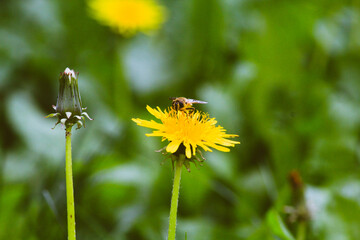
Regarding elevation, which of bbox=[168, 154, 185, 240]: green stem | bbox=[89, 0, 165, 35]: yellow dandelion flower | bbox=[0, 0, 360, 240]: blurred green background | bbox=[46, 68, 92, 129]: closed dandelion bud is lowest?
bbox=[168, 154, 185, 240]: green stem

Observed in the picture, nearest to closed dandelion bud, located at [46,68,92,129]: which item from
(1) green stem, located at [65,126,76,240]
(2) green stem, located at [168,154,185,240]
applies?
(1) green stem, located at [65,126,76,240]

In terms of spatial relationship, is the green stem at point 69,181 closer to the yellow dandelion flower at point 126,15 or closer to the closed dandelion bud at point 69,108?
the closed dandelion bud at point 69,108

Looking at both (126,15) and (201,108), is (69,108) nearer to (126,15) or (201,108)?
(201,108)

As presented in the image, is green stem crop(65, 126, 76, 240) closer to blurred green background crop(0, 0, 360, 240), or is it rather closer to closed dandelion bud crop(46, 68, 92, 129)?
closed dandelion bud crop(46, 68, 92, 129)

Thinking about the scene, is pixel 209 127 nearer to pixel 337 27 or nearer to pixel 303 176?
pixel 303 176

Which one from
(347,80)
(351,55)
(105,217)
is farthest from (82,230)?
(351,55)

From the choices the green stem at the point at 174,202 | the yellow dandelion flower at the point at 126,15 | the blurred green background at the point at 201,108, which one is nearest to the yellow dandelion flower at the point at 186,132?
the green stem at the point at 174,202
